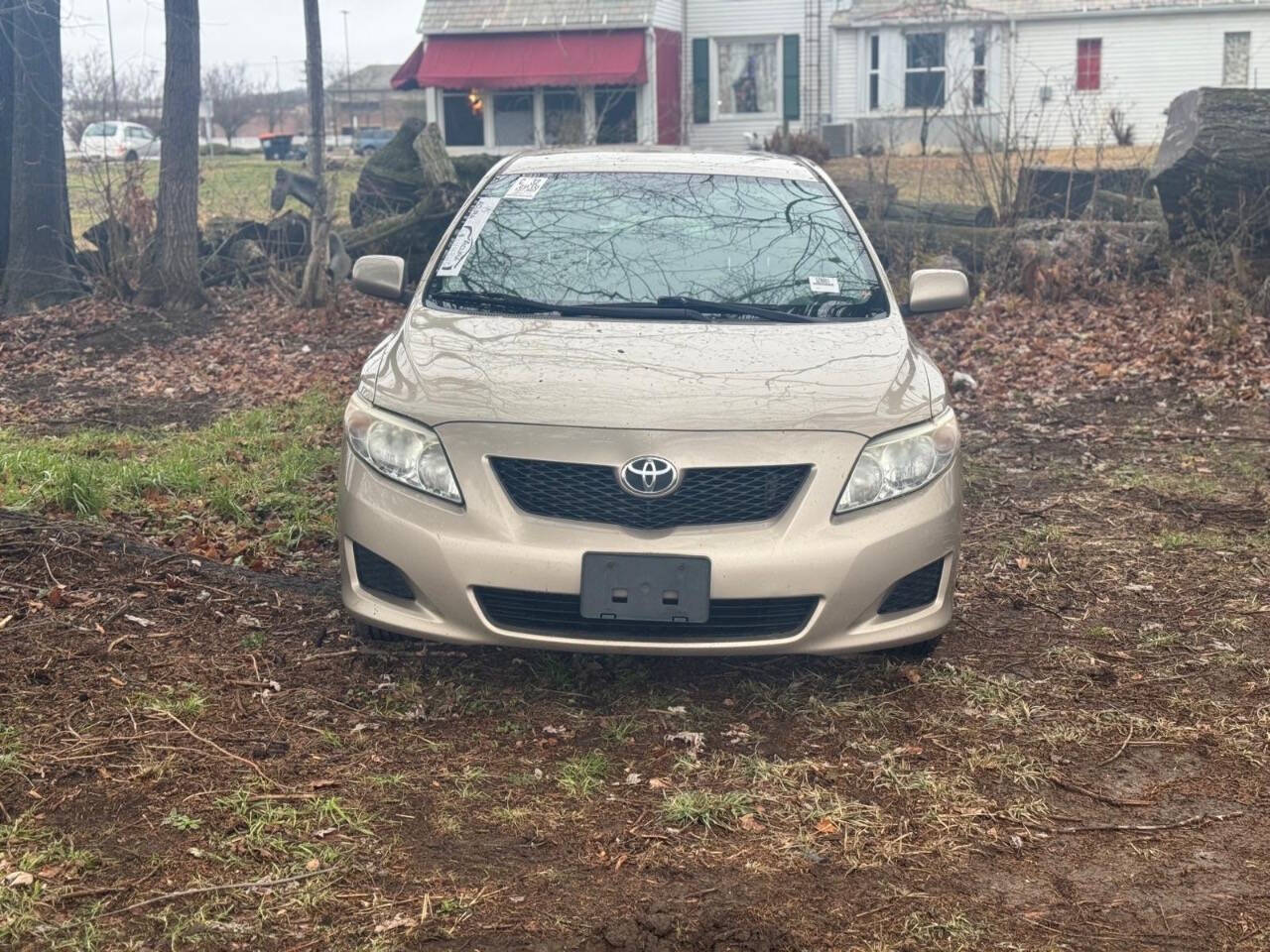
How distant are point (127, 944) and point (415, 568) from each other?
1.41 metres

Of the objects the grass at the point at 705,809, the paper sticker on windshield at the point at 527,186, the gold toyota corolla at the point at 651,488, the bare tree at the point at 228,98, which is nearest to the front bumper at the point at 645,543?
the gold toyota corolla at the point at 651,488

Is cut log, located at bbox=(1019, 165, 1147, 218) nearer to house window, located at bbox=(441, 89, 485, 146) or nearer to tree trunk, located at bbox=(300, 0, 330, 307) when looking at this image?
tree trunk, located at bbox=(300, 0, 330, 307)

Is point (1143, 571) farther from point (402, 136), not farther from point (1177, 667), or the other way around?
point (402, 136)

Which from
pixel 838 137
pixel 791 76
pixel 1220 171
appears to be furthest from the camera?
pixel 791 76

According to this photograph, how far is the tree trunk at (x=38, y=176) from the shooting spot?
12516 millimetres

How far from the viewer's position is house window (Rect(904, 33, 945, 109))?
3312 centimetres

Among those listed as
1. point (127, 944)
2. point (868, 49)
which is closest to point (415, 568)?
point (127, 944)

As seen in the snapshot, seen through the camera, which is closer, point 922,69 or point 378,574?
point 378,574

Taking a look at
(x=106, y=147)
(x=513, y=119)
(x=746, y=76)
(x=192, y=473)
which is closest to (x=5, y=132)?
(x=106, y=147)

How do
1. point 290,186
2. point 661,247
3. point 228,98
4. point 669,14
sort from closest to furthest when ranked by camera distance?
1. point 661,247
2. point 290,186
3. point 669,14
4. point 228,98

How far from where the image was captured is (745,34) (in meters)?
33.8

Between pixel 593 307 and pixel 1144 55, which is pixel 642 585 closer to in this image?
pixel 593 307

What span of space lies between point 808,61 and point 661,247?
30.0 metres

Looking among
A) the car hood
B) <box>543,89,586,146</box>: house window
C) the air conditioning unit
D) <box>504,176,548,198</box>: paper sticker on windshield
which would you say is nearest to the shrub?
the air conditioning unit
